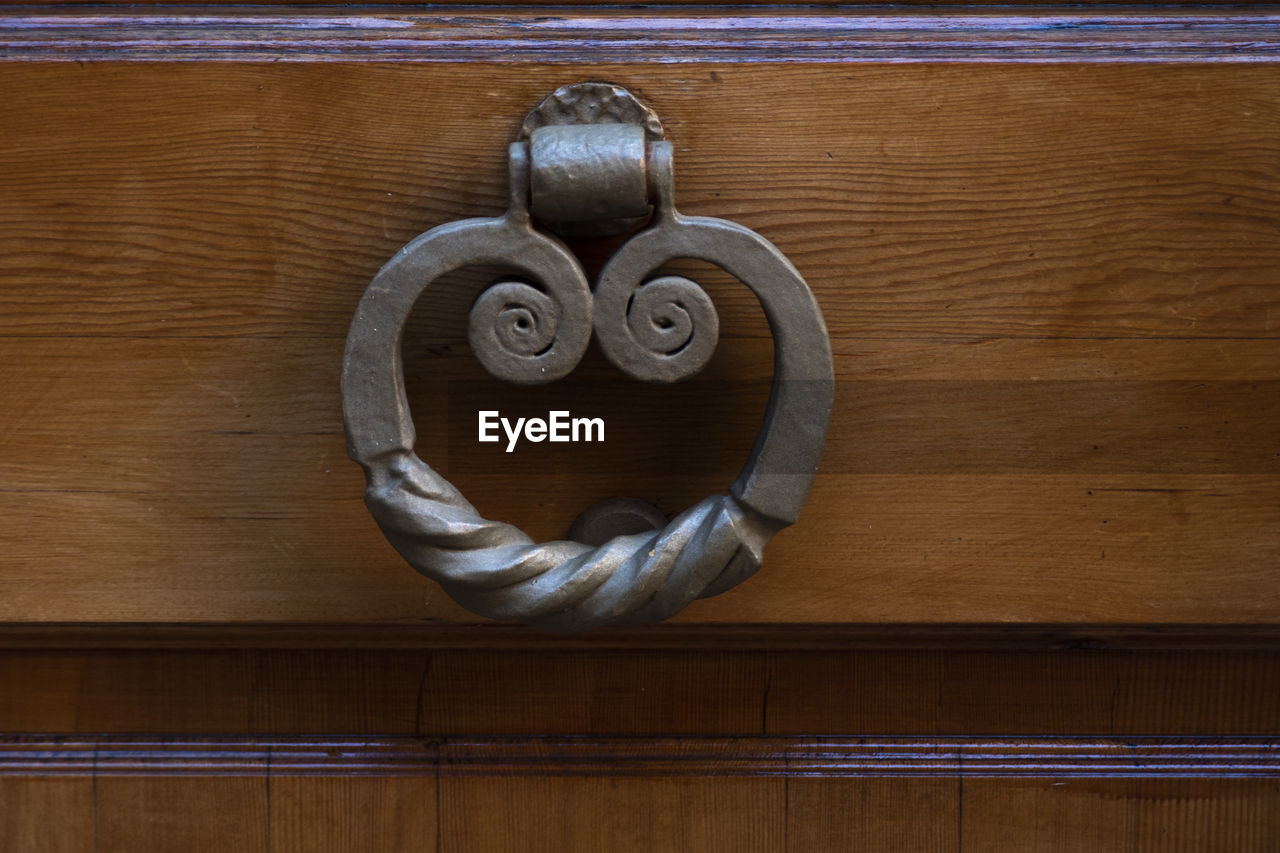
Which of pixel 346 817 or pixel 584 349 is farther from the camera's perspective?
pixel 346 817

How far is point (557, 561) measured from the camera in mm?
381

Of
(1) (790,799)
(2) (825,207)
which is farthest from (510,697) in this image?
(2) (825,207)

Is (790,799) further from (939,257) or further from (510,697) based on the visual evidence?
(939,257)

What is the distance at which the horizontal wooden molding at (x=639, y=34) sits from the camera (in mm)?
417

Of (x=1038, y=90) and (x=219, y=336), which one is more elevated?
(x=1038, y=90)

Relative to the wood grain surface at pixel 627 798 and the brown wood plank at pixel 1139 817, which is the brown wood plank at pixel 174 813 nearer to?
the wood grain surface at pixel 627 798

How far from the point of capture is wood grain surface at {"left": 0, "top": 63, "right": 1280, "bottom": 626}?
1.37 ft

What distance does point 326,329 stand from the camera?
43cm

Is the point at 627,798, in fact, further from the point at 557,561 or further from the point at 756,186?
the point at 756,186

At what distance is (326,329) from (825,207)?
219 mm

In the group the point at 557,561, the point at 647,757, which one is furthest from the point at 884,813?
the point at 557,561

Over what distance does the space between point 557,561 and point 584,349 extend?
0.08 metres

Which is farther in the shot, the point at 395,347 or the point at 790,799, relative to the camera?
the point at 790,799
